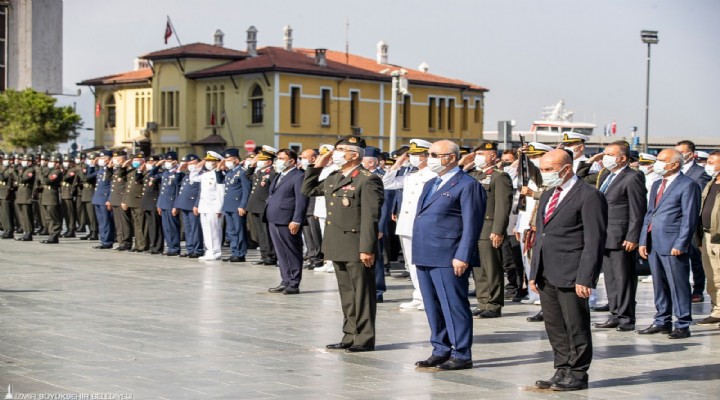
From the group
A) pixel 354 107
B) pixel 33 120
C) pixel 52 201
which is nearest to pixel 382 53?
pixel 354 107

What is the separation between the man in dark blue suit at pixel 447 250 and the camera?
10.2m

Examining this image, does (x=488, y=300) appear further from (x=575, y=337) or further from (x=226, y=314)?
(x=575, y=337)

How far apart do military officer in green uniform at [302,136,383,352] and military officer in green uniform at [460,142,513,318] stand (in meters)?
2.50

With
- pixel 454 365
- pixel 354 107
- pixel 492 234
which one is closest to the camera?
pixel 454 365

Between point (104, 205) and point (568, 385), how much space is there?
1743cm

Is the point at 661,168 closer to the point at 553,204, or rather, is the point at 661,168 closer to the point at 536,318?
the point at 536,318

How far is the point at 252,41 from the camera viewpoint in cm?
6950

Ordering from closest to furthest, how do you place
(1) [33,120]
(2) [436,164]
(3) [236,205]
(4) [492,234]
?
1. (2) [436,164]
2. (4) [492,234]
3. (3) [236,205]
4. (1) [33,120]

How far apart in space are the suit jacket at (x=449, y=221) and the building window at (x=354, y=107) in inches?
2367

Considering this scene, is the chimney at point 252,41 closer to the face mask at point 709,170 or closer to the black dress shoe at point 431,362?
the face mask at point 709,170

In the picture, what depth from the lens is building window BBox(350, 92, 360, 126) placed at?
2773 inches

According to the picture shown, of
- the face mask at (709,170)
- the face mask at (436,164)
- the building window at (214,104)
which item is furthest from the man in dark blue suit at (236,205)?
the building window at (214,104)

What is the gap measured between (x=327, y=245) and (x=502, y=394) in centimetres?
338

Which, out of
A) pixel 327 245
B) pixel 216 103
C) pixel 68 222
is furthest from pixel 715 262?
pixel 216 103
